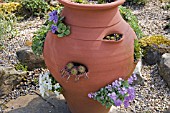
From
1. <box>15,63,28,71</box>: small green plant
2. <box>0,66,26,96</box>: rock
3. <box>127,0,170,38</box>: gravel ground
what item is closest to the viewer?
<box>0,66,26,96</box>: rock

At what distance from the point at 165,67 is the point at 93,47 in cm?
129

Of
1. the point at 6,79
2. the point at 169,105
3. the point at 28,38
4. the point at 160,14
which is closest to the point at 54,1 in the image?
the point at 28,38

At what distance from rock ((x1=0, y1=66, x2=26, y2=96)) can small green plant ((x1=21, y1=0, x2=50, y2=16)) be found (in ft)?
5.86

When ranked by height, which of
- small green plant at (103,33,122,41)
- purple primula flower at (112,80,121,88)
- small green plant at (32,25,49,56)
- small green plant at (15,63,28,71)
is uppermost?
small green plant at (103,33,122,41)

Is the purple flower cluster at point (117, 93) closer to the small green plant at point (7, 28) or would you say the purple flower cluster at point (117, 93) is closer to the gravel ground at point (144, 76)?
the gravel ground at point (144, 76)

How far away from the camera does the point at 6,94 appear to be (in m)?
3.58

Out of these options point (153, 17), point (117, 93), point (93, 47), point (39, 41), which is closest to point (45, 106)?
point (39, 41)

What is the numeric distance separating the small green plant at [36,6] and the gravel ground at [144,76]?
0.12 meters

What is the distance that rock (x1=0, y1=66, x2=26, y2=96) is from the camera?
138 inches

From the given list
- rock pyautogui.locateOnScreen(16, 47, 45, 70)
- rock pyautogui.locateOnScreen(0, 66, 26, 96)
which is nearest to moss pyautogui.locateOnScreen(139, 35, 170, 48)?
rock pyautogui.locateOnScreen(16, 47, 45, 70)

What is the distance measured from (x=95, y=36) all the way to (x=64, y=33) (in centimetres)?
24

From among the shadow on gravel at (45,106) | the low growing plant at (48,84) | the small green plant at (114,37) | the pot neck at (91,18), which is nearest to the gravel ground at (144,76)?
the shadow on gravel at (45,106)

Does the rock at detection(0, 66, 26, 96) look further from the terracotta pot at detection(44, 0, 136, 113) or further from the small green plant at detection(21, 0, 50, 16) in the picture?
the small green plant at detection(21, 0, 50, 16)

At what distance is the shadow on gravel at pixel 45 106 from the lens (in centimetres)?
337
